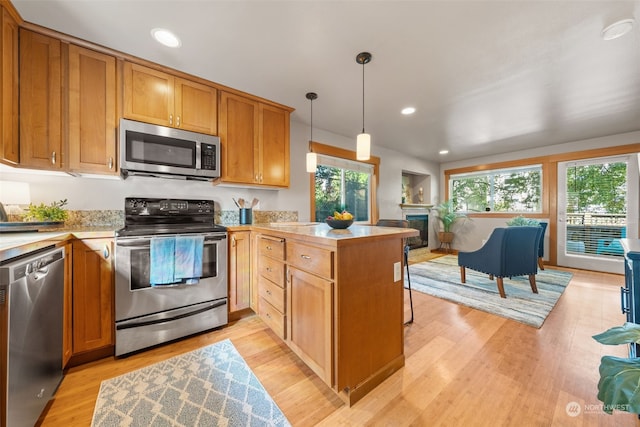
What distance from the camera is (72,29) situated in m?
1.67

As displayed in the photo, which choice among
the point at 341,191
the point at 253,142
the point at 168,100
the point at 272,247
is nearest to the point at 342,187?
the point at 341,191

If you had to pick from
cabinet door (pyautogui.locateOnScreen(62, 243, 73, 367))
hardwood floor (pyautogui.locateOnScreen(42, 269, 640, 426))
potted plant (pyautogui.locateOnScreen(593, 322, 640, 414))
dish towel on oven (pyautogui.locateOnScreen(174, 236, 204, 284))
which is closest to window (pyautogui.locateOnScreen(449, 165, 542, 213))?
hardwood floor (pyautogui.locateOnScreen(42, 269, 640, 426))

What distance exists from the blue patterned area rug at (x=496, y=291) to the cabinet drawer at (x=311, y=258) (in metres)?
2.21

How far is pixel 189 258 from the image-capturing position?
Result: 1.93 metres

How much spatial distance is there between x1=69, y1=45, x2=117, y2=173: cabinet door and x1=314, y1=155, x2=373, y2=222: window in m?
2.42

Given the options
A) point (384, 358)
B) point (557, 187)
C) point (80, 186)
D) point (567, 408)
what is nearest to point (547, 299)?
point (567, 408)

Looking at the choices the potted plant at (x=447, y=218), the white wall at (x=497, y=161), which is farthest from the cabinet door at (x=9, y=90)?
the white wall at (x=497, y=161)

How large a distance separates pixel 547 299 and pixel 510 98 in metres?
2.42

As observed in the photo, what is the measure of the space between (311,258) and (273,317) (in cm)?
78

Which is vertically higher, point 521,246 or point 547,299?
point 521,246

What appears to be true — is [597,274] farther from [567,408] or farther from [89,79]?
[89,79]

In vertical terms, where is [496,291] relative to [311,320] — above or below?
below

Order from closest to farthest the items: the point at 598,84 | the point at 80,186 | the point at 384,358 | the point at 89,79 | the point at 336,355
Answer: the point at 336,355
the point at 384,358
the point at 89,79
the point at 80,186
the point at 598,84

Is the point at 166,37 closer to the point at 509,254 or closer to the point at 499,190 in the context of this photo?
the point at 509,254
